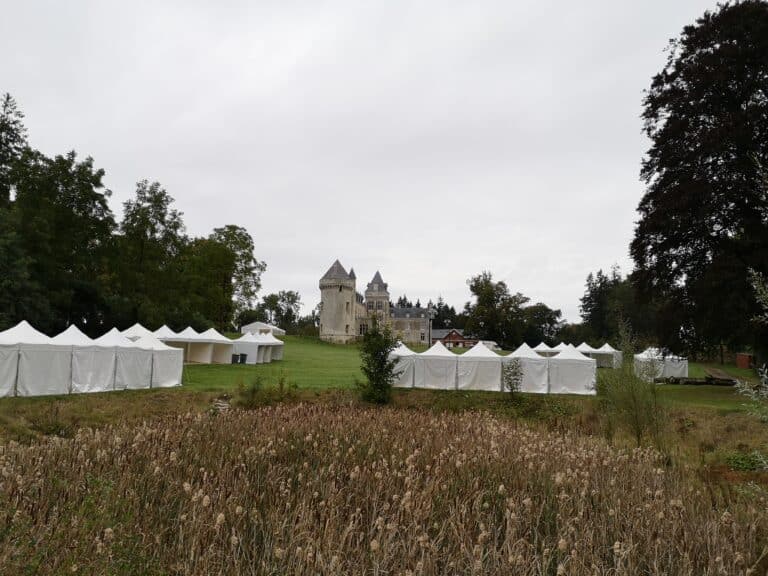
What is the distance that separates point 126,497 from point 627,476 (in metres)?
5.42

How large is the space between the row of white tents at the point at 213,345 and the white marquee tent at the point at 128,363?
12043 millimetres

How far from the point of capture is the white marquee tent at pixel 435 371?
78.7 ft

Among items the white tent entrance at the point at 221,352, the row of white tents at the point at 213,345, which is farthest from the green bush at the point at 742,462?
the white tent entrance at the point at 221,352

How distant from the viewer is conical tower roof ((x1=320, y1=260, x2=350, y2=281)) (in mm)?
97375

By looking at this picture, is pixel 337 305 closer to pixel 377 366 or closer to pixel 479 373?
pixel 479 373

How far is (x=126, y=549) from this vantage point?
3.40 metres

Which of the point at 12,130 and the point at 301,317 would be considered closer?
the point at 12,130

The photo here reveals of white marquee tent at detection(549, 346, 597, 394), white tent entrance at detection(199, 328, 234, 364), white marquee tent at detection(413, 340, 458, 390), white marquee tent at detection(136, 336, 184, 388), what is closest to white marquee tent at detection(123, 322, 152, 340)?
white marquee tent at detection(136, 336, 184, 388)

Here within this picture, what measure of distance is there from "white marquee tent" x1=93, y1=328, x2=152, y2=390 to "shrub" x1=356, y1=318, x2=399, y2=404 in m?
9.08

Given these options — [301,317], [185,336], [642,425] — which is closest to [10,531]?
[642,425]

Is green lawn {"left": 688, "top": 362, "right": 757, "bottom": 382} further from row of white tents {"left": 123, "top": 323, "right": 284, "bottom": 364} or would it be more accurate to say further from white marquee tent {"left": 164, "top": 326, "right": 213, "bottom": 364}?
white marquee tent {"left": 164, "top": 326, "right": 213, "bottom": 364}

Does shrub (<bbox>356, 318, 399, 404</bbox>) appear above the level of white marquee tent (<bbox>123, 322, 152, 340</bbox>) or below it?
below

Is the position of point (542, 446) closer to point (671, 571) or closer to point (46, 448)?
point (671, 571)

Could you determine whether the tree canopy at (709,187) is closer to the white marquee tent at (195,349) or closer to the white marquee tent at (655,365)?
the white marquee tent at (655,365)
